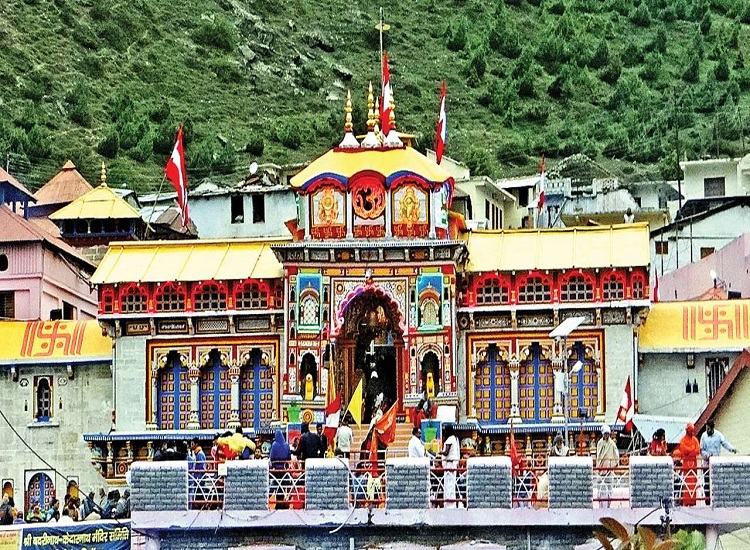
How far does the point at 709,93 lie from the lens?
458 feet

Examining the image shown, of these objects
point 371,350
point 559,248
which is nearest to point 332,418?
point 371,350

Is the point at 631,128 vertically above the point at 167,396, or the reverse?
the point at 631,128

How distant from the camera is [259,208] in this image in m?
86.0

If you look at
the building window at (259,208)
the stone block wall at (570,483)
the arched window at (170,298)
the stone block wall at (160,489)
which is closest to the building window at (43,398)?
the arched window at (170,298)

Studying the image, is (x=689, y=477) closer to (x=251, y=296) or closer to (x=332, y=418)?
(x=332, y=418)

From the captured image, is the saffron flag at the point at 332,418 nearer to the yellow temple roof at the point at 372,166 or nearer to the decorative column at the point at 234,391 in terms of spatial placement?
the decorative column at the point at 234,391

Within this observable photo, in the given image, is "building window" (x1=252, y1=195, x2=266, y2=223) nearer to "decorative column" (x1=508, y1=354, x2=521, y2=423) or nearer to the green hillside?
"decorative column" (x1=508, y1=354, x2=521, y2=423)

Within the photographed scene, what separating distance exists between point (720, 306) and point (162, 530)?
24033 mm

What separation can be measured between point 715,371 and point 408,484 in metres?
22.1

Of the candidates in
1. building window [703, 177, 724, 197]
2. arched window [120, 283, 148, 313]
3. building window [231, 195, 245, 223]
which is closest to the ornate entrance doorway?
arched window [120, 283, 148, 313]

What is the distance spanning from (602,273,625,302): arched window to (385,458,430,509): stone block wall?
21379 millimetres

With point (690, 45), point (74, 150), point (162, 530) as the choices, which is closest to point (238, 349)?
Answer: point (162, 530)

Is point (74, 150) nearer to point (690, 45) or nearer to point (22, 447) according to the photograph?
point (690, 45)

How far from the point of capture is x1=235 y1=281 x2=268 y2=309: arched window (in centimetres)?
6297
